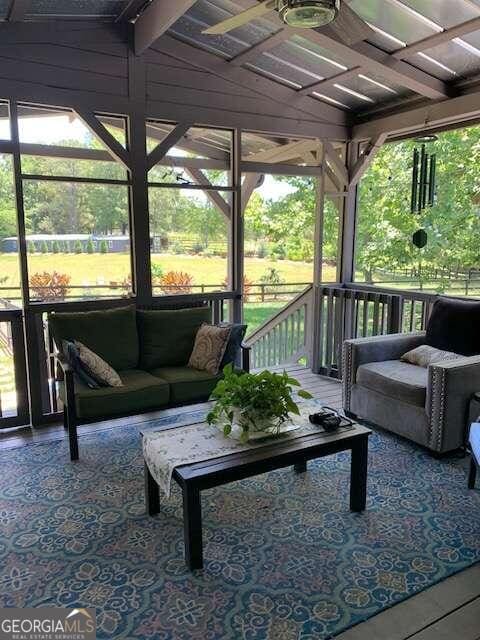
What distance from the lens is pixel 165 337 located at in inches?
163

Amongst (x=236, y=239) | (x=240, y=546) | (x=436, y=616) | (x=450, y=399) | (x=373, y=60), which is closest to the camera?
(x=436, y=616)

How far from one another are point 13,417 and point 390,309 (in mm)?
3669

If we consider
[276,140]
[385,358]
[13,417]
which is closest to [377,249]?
[276,140]

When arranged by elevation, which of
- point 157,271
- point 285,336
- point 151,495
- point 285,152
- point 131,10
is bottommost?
point 151,495

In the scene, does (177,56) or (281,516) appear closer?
(281,516)

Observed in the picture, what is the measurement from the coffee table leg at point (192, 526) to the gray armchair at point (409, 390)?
1865 millimetres

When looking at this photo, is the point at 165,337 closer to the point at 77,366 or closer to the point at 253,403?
the point at 77,366

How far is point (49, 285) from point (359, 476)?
2.96 m

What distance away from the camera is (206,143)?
4762 millimetres

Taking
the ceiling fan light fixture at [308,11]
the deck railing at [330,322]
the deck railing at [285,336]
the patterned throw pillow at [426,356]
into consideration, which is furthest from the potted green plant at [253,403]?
the deck railing at [285,336]

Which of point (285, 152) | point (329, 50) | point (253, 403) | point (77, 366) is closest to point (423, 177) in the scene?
point (329, 50)

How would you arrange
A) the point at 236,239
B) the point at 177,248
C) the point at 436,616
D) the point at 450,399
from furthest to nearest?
the point at 236,239
the point at 177,248
the point at 450,399
the point at 436,616

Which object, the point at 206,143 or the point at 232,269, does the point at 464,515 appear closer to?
the point at 232,269

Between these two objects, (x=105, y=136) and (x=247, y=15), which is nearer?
(x=247, y=15)
